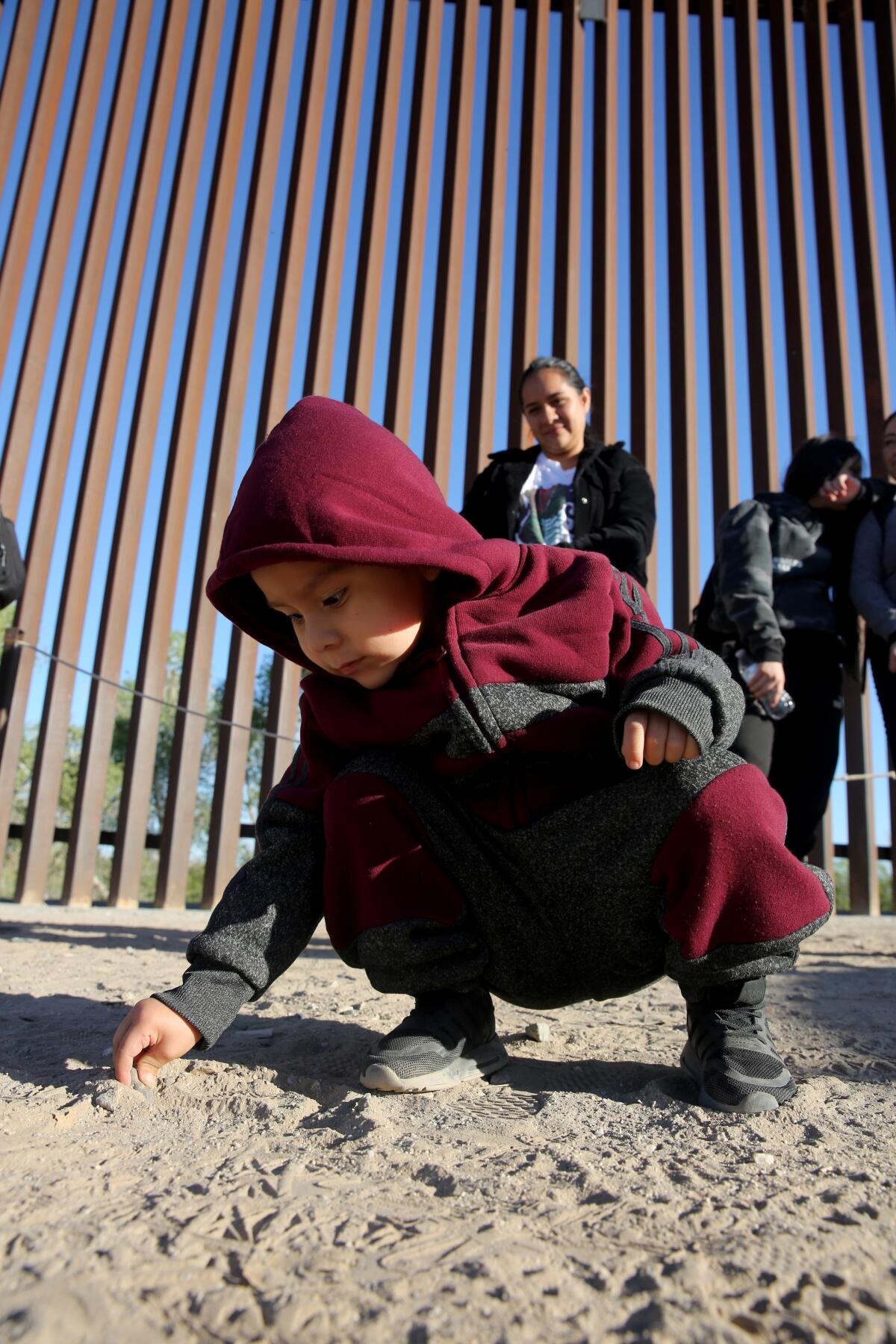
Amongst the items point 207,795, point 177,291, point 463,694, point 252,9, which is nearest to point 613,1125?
point 463,694

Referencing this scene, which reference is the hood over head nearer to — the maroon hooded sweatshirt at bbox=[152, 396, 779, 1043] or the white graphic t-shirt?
the maroon hooded sweatshirt at bbox=[152, 396, 779, 1043]

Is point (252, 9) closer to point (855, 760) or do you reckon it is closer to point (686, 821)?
point (855, 760)

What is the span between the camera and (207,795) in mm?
12633

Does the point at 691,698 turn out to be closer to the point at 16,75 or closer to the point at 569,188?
the point at 569,188

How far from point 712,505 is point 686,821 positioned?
10.6 feet

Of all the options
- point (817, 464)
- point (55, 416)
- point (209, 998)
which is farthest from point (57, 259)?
point (209, 998)

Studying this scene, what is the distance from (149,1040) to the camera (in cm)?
103

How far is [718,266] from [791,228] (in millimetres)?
426

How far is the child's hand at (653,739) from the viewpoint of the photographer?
105 cm

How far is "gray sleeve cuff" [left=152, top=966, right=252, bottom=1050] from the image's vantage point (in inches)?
41.9

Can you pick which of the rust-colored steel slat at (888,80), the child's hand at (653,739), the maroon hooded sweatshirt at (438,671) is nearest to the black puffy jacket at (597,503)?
the maroon hooded sweatshirt at (438,671)

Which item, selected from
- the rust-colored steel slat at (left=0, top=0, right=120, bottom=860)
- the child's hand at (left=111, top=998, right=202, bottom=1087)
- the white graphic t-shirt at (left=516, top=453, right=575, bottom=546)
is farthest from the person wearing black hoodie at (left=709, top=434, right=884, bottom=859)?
the rust-colored steel slat at (left=0, top=0, right=120, bottom=860)

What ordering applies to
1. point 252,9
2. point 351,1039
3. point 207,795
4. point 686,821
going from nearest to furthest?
1. point 686,821
2. point 351,1039
3. point 252,9
4. point 207,795

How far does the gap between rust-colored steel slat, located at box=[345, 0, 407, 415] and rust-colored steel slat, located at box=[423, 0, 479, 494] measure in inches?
9.9
